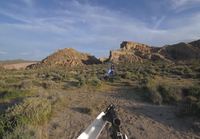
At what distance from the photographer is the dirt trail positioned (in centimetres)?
975

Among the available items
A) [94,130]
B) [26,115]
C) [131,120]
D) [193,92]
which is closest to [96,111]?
[131,120]

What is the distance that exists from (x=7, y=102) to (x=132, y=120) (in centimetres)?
628

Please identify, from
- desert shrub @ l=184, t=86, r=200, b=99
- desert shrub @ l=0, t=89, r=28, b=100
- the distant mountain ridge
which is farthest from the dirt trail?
the distant mountain ridge

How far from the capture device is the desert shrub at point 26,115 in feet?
30.5

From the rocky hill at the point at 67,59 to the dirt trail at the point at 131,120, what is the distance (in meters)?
56.8

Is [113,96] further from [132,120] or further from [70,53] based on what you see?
[70,53]

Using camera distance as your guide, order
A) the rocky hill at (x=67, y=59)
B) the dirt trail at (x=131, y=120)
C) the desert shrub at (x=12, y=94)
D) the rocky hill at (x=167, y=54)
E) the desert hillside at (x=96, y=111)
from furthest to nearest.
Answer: the rocky hill at (x=67, y=59), the rocky hill at (x=167, y=54), the desert shrub at (x=12, y=94), the dirt trail at (x=131, y=120), the desert hillside at (x=96, y=111)

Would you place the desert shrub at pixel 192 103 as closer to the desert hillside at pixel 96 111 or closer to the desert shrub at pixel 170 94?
the desert hillside at pixel 96 111

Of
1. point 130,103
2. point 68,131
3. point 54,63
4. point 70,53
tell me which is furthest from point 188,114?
point 70,53

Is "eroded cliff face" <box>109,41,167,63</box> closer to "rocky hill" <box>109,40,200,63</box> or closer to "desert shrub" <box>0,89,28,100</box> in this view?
"rocky hill" <box>109,40,200,63</box>

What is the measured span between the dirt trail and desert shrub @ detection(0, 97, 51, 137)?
0.42 m

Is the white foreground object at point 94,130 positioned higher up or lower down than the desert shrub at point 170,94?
higher up

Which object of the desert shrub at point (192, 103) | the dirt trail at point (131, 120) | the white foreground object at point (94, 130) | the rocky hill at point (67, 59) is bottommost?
the dirt trail at point (131, 120)

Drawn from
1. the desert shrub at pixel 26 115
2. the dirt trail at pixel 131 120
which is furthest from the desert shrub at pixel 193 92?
the desert shrub at pixel 26 115
